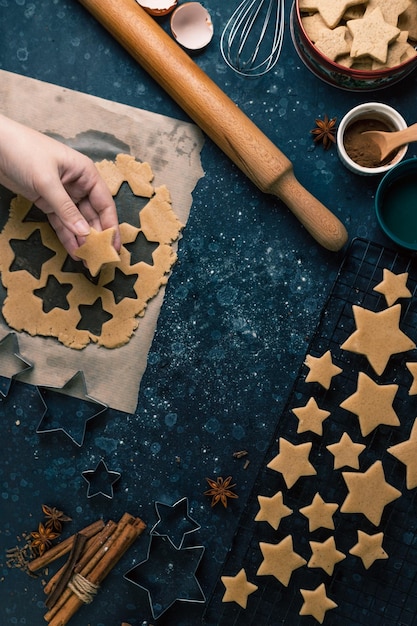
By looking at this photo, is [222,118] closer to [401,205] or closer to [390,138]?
[390,138]

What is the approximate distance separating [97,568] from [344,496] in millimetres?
729

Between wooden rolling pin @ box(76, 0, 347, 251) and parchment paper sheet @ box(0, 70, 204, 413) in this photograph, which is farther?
parchment paper sheet @ box(0, 70, 204, 413)

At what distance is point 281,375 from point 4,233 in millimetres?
911

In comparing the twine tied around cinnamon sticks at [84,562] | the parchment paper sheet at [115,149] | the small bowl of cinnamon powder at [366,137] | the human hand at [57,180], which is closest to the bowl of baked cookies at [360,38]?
the small bowl of cinnamon powder at [366,137]

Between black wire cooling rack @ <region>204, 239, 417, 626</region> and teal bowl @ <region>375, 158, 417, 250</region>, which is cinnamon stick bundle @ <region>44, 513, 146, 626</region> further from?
teal bowl @ <region>375, 158, 417, 250</region>

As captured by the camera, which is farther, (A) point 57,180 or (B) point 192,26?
(B) point 192,26

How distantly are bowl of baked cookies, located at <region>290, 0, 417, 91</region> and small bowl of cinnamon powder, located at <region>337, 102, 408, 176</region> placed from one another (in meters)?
0.08

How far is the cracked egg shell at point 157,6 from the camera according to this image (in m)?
1.88

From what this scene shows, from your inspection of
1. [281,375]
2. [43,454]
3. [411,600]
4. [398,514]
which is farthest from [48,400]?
[411,600]

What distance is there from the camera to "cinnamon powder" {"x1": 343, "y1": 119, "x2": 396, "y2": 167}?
186cm

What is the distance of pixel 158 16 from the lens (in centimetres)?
190

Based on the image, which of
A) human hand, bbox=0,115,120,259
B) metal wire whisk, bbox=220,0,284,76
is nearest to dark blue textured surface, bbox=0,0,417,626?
metal wire whisk, bbox=220,0,284,76

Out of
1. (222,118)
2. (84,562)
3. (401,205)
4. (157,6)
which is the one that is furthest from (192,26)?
(84,562)

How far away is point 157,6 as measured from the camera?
1882mm
